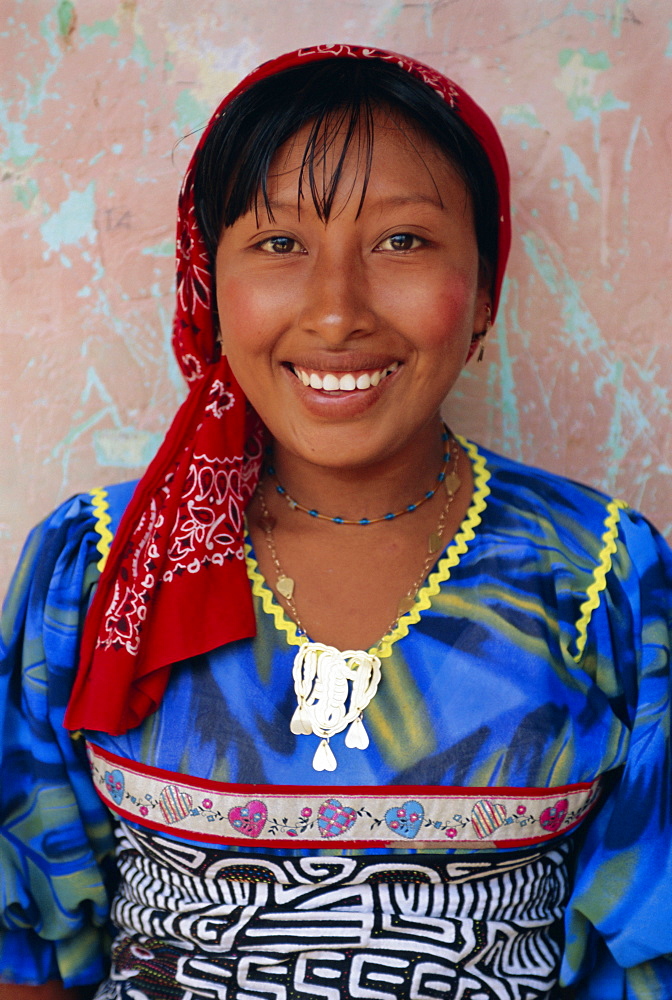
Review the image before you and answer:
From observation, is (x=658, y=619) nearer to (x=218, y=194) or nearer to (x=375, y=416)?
(x=375, y=416)

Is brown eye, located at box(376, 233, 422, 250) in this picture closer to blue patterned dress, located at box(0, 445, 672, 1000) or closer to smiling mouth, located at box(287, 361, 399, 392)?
smiling mouth, located at box(287, 361, 399, 392)

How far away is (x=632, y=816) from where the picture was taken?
4.39 ft

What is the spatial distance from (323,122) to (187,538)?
1.93 ft

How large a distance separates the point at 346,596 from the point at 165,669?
0.27 meters

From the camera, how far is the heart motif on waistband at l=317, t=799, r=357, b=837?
127 cm

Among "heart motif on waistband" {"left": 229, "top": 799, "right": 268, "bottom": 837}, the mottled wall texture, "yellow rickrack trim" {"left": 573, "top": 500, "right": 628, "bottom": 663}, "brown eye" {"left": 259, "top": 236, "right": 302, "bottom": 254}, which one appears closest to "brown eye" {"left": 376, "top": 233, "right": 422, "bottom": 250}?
"brown eye" {"left": 259, "top": 236, "right": 302, "bottom": 254}

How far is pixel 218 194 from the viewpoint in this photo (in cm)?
135

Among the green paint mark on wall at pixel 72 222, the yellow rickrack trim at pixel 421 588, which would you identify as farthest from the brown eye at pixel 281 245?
the green paint mark on wall at pixel 72 222

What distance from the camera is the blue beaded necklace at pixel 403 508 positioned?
1.46m

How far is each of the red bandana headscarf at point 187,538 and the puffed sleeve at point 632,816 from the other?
0.49m

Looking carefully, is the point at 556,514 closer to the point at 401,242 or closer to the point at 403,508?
the point at 403,508

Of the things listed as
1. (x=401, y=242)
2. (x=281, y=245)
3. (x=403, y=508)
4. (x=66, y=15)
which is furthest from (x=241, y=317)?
(x=66, y=15)

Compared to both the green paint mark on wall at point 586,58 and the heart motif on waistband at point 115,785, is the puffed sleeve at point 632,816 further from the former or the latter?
the green paint mark on wall at point 586,58

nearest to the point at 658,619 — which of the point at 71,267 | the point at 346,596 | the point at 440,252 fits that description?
the point at 346,596
